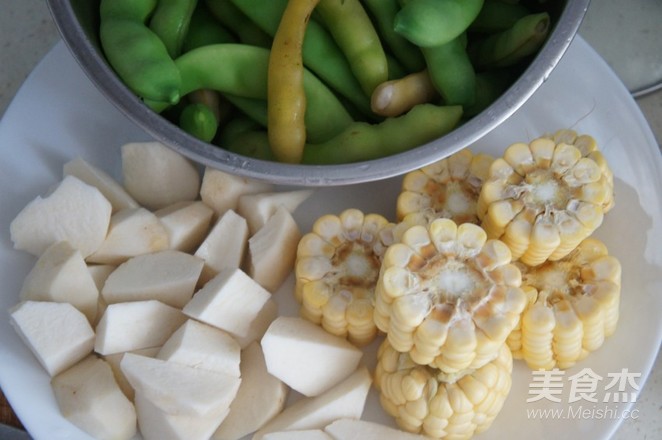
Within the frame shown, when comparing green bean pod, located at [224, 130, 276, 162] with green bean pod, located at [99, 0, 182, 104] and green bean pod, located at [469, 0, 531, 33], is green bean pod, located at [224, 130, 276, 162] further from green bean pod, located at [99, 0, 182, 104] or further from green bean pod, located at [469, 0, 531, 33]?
green bean pod, located at [469, 0, 531, 33]

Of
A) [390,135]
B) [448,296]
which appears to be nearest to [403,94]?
[390,135]

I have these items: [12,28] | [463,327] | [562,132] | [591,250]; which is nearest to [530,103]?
[562,132]

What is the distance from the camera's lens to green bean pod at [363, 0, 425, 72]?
1.04 meters

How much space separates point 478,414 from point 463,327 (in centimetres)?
12

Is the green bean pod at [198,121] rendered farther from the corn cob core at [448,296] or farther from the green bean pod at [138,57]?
the corn cob core at [448,296]

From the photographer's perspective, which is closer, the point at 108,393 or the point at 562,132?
the point at 108,393

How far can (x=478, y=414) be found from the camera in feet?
3.02

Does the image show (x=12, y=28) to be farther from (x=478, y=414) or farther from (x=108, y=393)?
(x=478, y=414)

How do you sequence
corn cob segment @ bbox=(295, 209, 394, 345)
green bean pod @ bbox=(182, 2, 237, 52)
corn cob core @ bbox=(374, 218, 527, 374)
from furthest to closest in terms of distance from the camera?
green bean pod @ bbox=(182, 2, 237, 52) → corn cob segment @ bbox=(295, 209, 394, 345) → corn cob core @ bbox=(374, 218, 527, 374)

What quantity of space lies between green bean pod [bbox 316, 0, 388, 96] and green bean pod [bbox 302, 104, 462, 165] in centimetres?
6

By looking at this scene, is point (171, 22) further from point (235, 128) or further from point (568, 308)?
point (568, 308)

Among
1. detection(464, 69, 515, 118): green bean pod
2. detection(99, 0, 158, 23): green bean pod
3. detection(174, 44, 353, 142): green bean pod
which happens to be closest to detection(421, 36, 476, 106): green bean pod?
detection(464, 69, 515, 118): green bean pod

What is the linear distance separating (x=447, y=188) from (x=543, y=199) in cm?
13

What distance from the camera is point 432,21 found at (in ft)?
3.08
